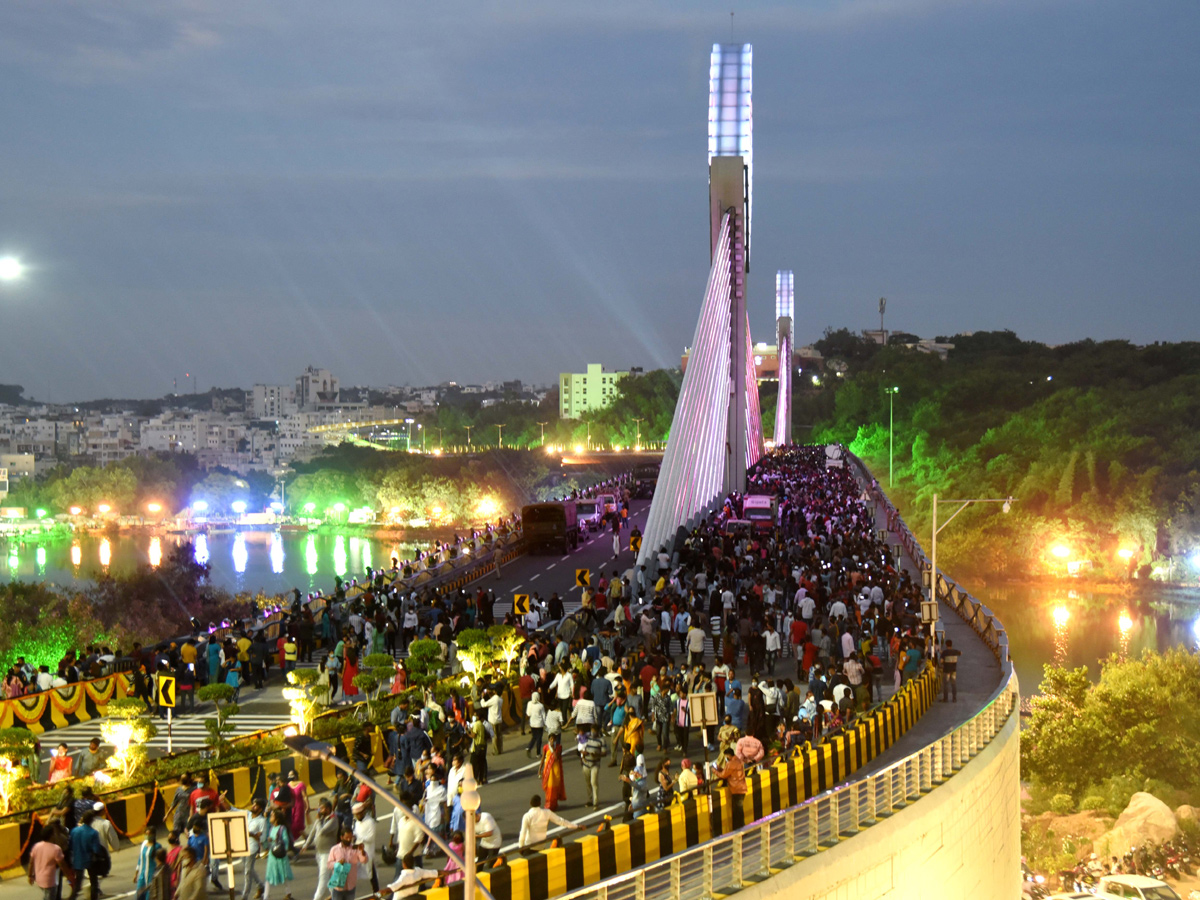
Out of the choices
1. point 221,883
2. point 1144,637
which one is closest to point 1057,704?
point 1144,637

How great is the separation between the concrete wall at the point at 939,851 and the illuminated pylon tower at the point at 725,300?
815 inches

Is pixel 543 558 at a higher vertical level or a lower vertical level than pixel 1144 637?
higher

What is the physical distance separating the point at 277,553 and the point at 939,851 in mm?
107655

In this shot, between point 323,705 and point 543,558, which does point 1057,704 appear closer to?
point 543,558

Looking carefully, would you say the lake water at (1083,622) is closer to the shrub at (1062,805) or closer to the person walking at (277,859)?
the shrub at (1062,805)

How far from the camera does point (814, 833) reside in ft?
40.8

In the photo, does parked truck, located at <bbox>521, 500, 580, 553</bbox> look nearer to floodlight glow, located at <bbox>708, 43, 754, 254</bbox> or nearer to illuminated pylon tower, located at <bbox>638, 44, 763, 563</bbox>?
illuminated pylon tower, located at <bbox>638, 44, 763, 563</bbox>

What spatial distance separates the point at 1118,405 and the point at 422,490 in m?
61.3

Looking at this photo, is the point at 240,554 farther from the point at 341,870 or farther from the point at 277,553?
the point at 341,870

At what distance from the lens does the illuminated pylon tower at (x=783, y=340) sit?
391 feet

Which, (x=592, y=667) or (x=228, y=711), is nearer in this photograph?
(x=228, y=711)

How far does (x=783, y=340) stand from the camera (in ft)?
398

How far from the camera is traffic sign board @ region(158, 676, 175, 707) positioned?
17703 millimetres

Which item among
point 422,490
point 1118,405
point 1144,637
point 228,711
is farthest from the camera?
point 422,490
